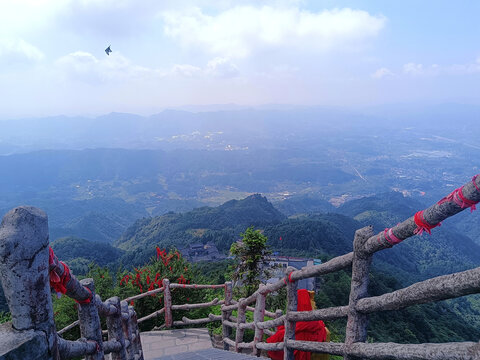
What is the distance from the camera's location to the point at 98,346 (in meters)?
2.05

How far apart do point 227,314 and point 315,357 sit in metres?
2.59

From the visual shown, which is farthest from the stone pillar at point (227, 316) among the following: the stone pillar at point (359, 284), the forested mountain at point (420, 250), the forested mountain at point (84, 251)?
the forested mountain at point (84, 251)

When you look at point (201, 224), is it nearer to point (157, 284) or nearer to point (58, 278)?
point (157, 284)

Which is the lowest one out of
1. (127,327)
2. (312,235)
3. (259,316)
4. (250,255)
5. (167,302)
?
(312,235)

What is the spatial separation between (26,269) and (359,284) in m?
1.89

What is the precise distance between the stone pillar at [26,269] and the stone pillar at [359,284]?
5.80 feet

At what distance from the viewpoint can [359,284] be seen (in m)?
2.15

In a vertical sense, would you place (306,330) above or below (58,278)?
below

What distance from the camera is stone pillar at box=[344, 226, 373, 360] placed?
2.11 meters

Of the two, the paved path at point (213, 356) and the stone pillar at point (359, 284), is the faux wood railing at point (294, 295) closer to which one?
the stone pillar at point (359, 284)

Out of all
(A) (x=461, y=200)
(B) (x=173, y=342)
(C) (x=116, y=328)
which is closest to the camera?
(A) (x=461, y=200)

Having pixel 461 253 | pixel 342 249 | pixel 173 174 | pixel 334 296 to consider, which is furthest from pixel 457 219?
pixel 173 174

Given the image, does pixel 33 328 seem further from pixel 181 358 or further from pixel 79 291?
pixel 181 358

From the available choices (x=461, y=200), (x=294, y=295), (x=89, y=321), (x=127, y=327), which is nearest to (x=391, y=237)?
(x=461, y=200)
